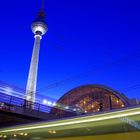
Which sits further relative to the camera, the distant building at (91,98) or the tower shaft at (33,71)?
the tower shaft at (33,71)

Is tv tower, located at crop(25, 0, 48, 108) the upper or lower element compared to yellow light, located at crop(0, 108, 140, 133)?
upper

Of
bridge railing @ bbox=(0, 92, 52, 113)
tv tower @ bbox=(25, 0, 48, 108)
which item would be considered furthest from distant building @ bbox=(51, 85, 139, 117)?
bridge railing @ bbox=(0, 92, 52, 113)

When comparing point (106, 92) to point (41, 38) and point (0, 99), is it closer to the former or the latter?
point (0, 99)

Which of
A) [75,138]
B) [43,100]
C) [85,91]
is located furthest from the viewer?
[85,91]

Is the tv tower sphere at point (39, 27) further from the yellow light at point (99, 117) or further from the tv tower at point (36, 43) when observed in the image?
the yellow light at point (99, 117)

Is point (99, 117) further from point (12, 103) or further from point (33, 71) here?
point (33, 71)

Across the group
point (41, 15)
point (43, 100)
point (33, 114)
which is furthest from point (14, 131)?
point (41, 15)

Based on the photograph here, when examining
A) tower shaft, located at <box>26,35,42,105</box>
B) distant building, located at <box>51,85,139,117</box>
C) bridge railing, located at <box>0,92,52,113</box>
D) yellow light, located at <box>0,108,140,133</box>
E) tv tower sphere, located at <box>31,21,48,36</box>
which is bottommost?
yellow light, located at <box>0,108,140,133</box>

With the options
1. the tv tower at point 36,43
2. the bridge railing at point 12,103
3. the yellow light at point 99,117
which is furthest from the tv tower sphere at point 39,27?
the yellow light at point 99,117

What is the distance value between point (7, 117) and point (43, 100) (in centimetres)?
904

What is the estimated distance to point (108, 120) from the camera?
19.2 ft

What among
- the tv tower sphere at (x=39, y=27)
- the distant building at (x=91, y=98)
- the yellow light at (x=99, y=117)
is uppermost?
the tv tower sphere at (x=39, y=27)

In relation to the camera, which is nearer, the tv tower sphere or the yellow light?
the yellow light

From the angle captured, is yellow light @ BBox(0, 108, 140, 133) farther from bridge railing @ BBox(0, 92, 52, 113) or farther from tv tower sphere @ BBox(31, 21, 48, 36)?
tv tower sphere @ BBox(31, 21, 48, 36)
